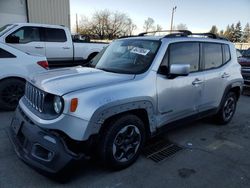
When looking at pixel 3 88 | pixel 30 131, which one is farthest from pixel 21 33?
pixel 30 131

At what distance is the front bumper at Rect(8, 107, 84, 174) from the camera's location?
255cm

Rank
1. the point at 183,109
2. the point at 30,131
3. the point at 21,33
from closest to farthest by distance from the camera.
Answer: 1. the point at 30,131
2. the point at 183,109
3. the point at 21,33

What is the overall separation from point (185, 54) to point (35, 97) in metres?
2.39

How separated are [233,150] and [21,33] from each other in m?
7.31

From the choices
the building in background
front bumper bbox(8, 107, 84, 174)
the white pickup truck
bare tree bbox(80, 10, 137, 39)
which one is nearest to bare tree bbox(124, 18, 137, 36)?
bare tree bbox(80, 10, 137, 39)

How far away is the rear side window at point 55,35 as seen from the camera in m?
8.47

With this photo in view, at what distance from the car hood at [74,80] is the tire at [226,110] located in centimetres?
265

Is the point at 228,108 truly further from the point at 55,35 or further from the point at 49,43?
the point at 55,35

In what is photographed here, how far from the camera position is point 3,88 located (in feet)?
17.1

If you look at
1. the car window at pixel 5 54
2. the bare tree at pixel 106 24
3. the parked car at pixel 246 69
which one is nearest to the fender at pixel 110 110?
the car window at pixel 5 54

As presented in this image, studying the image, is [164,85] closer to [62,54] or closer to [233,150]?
[233,150]

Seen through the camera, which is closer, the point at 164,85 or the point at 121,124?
the point at 121,124

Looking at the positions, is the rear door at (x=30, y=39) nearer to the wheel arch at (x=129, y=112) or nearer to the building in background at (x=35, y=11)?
the wheel arch at (x=129, y=112)

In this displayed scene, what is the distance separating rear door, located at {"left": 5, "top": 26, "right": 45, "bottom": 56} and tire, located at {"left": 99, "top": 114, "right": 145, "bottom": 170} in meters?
6.07
